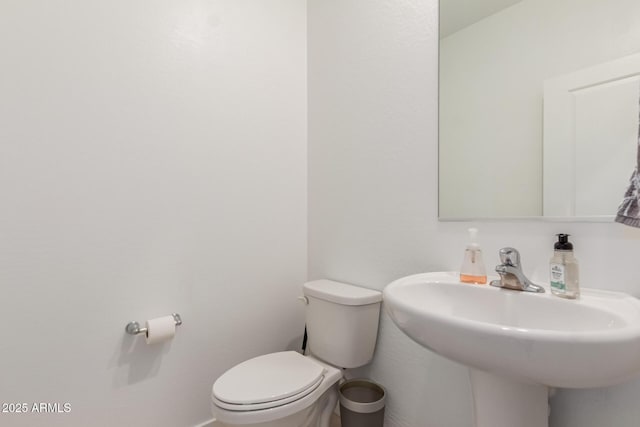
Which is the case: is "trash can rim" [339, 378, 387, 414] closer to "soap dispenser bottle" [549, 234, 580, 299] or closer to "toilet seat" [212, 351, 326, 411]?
"toilet seat" [212, 351, 326, 411]

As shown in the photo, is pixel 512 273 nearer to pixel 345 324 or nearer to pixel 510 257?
pixel 510 257

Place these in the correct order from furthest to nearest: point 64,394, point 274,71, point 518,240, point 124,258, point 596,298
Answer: point 274,71
point 124,258
point 64,394
point 518,240
point 596,298

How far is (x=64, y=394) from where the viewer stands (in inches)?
42.4

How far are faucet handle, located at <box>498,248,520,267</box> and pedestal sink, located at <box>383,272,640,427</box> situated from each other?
8 centimetres

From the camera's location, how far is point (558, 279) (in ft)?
2.65

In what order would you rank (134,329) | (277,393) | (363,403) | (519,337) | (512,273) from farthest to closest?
1. (363,403)
2. (134,329)
3. (277,393)
4. (512,273)
5. (519,337)

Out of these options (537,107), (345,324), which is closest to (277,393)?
(345,324)

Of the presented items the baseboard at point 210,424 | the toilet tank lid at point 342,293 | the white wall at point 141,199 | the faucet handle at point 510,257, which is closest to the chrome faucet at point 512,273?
the faucet handle at point 510,257

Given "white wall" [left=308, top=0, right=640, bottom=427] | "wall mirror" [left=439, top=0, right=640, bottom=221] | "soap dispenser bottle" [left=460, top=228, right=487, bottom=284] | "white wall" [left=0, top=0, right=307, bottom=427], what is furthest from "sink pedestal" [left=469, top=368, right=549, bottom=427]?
"white wall" [left=0, top=0, right=307, bottom=427]

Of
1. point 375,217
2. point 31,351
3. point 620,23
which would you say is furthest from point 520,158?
point 31,351

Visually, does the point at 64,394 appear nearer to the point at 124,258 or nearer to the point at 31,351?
the point at 31,351

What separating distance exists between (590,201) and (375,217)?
2.38ft

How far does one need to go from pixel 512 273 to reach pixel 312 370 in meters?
0.80

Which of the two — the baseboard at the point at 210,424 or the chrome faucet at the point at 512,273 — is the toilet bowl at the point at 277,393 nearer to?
the baseboard at the point at 210,424
